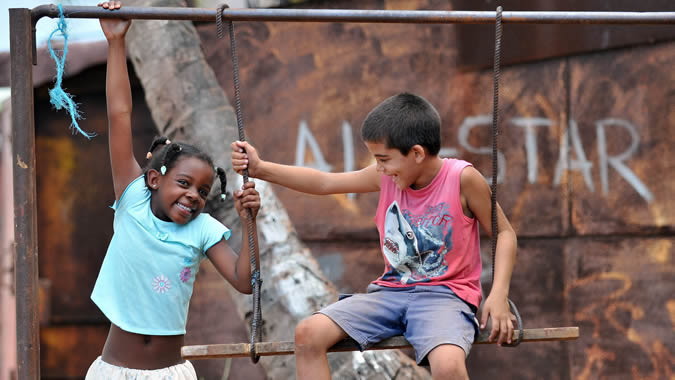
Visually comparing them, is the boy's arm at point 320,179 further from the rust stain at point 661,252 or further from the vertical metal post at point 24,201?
the rust stain at point 661,252

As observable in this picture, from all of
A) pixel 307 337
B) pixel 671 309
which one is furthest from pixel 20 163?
pixel 671 309

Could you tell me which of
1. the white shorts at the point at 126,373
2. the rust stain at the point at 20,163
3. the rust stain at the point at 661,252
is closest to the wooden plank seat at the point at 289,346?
the white shorts at the point at 126,373

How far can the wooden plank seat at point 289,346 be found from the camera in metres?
2.54

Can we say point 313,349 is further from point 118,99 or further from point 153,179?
point 118,99

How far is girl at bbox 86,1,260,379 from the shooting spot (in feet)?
9.13

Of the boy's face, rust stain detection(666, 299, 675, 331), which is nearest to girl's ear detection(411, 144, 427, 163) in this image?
the boy's face

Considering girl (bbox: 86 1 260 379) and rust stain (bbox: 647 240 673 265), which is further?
rust stain (bbox: 647 240 673 265)

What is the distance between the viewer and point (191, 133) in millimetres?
4301

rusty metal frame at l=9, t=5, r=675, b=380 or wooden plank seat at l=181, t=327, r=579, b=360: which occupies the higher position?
rusty metal frame at l=9, t=5, r=675, b=380

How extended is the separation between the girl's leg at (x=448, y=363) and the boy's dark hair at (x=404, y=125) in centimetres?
70

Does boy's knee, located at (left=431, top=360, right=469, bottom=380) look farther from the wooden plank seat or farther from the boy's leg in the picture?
the wooden plank seat

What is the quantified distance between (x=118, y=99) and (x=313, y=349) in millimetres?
1157

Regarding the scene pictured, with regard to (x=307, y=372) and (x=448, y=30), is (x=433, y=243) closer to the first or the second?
(x=307, y=372)

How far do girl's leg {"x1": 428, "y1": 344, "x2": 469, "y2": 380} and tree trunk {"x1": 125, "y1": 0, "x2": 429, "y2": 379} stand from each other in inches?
48.3
